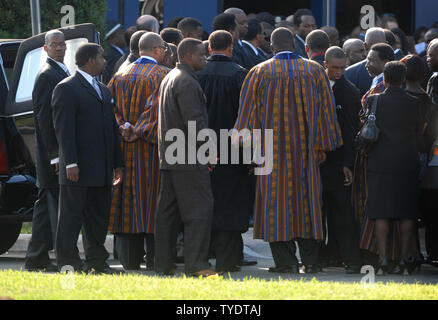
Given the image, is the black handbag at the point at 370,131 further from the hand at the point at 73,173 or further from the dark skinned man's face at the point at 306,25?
the dark skinned man's face at the point at 306,25

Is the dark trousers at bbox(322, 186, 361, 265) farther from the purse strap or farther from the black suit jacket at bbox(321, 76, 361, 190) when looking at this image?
the purse strap

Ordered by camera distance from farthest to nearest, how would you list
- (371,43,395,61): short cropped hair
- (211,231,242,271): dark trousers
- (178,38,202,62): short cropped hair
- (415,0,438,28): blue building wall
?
(415,0,438,28): blue building wall, (371,43,395,61): short cropped hair, (211,231,242,271): dark trousers, (178,38,202,62): short cropped hair

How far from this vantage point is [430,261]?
401 inches

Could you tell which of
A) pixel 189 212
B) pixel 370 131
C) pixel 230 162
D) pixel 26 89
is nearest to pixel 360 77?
pixel 370 131

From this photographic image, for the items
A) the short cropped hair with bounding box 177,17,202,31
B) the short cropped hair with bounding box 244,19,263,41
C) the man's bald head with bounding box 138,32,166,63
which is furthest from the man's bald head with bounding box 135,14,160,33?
the man's bald head with bounding box 138,32,166,63

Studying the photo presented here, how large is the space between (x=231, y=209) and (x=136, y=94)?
1.29 m

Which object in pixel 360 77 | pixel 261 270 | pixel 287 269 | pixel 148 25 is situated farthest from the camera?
pixel 148 25

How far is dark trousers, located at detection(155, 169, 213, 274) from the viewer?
375 inches

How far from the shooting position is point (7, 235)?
11680 mm

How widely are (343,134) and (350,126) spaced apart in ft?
0.33

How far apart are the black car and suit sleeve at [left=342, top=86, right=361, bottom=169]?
2.46m

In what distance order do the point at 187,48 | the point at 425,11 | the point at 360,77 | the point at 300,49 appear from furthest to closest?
the point at 425,11
the point at 300,49
the point at 360,77
the point at 187,48

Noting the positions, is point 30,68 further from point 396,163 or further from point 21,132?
point 396,163

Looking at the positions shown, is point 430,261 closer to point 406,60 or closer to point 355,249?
point 355,249
